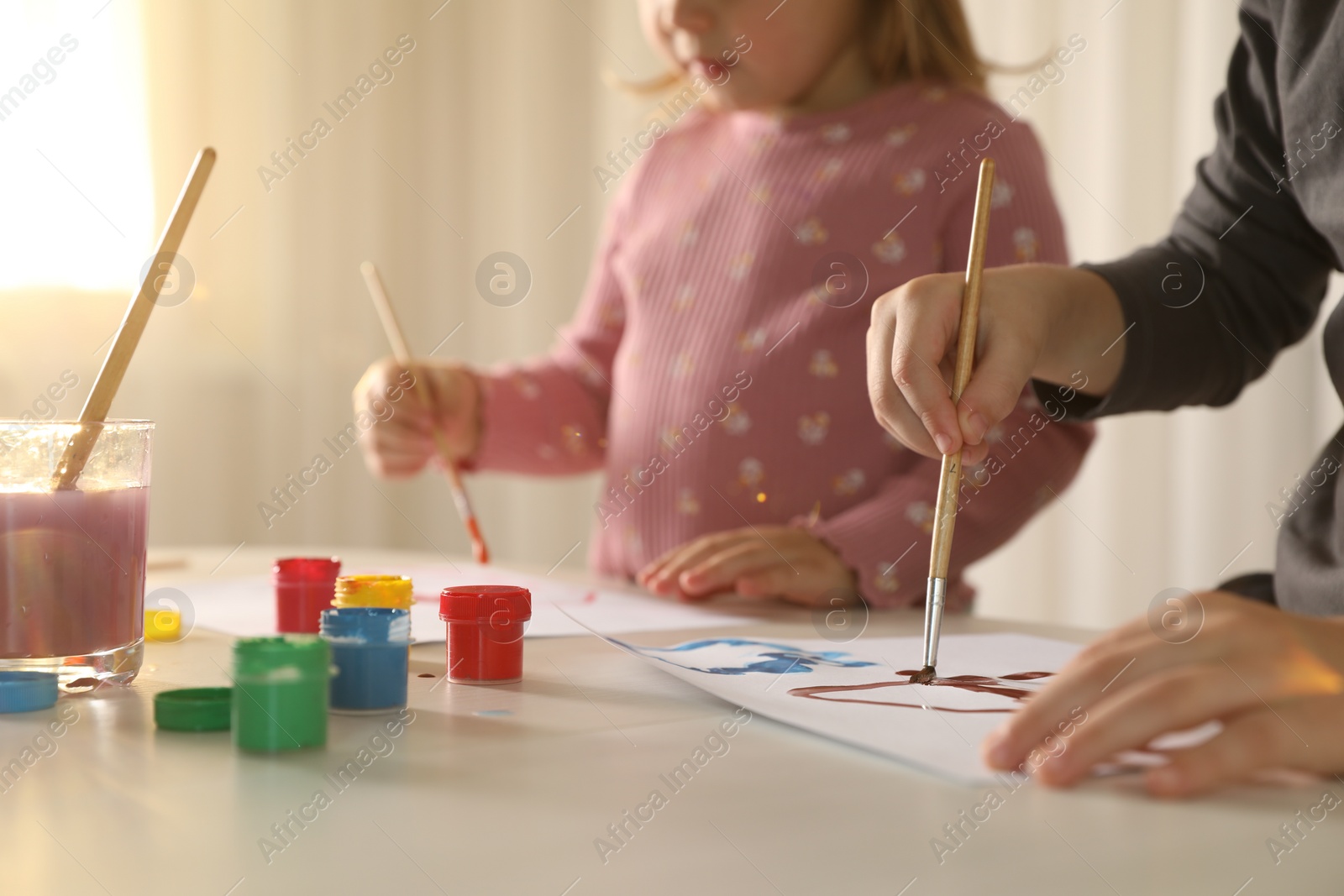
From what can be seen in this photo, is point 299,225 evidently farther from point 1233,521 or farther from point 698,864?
point 698,864

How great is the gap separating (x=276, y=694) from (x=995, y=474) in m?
0.59

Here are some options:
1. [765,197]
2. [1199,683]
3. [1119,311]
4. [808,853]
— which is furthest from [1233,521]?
[808,853]

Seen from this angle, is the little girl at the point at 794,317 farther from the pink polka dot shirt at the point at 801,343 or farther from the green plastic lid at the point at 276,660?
the green plastic lid at the point at 276,660

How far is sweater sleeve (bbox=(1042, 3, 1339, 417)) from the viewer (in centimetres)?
67

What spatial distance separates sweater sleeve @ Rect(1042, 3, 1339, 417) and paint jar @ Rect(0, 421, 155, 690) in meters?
0.48

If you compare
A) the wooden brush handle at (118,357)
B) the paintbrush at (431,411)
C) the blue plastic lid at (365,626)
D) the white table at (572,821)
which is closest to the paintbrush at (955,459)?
the white table at (572,821)

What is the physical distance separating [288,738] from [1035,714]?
248mm

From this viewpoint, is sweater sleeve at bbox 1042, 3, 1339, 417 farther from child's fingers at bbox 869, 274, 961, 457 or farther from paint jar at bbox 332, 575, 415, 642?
paint jar at bbox 332, 575, 415, 642

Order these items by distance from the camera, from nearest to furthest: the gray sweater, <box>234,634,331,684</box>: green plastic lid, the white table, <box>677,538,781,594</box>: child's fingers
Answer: the white table < <box>234,634,331,684</box>: green plastic lid < the gray sweater < <box>677,538,781,594</box>: child's fingers

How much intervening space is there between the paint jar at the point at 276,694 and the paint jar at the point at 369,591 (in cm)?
15

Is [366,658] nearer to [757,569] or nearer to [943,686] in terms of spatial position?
[943,686]

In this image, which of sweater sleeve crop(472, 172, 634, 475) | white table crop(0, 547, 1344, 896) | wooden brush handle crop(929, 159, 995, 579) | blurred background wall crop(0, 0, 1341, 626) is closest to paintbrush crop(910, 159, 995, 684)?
wooden brush handle crop(929, 159, 995, 579)

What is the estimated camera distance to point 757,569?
801 mm

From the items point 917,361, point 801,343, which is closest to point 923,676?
point 917,361
